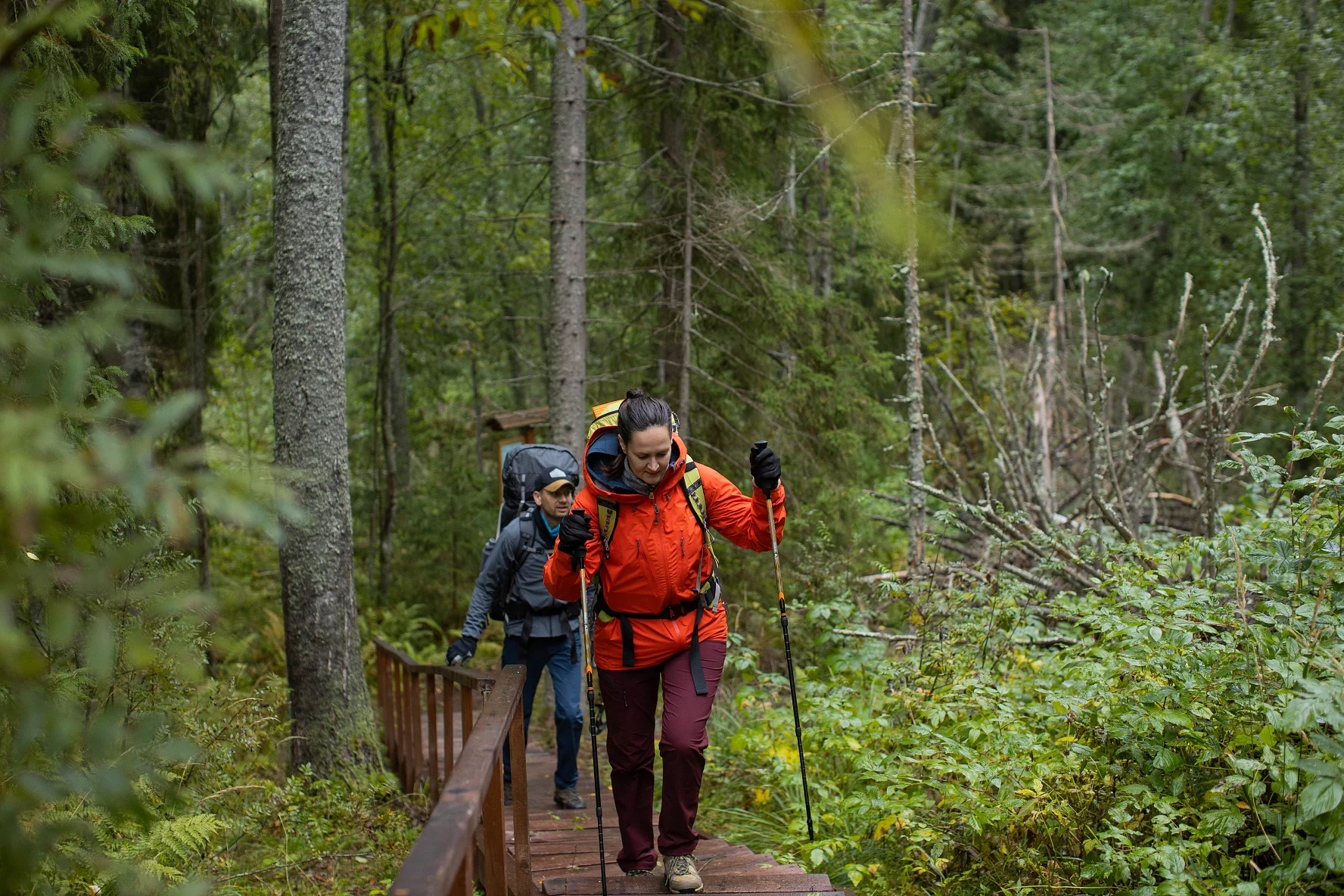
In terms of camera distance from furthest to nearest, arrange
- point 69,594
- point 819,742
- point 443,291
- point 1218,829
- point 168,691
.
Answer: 1. point 443,291
2. point 819,742
3. point 168,691
4. point 1218,829
5. point 69,594

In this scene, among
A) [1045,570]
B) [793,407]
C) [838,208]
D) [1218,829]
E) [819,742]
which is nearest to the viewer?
[1218,829]

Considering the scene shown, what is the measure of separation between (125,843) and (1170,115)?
87.4 feet

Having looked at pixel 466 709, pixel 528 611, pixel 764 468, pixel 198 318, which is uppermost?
pixel 198 318

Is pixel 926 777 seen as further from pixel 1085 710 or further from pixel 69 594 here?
pixel 69 594

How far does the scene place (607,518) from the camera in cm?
450

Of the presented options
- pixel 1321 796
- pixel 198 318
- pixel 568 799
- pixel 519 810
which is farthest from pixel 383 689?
pixel 1321 796

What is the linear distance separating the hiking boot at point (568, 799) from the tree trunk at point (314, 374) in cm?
165

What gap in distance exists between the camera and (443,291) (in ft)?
51.0

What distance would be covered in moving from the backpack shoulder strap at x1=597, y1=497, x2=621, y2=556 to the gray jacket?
163 centimetres

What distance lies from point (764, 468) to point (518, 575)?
2.09m

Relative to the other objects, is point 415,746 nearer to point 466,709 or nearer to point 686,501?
point 466,709

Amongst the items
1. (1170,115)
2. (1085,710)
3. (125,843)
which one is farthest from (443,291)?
(1170,115)

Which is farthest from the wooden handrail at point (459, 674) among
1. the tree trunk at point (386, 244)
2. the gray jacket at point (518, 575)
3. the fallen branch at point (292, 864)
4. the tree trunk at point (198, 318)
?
the tree trunk at point (386, 244)

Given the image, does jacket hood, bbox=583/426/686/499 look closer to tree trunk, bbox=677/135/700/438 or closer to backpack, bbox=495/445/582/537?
backpack, bbox=495/445/582/537
